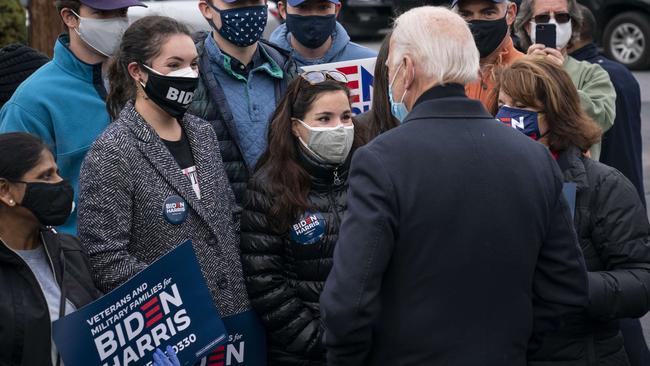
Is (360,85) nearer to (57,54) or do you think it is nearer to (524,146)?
(57,54)

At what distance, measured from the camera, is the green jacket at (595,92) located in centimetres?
458

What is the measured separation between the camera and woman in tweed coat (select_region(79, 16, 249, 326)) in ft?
11.6

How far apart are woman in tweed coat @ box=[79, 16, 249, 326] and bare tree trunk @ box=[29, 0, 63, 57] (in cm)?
420

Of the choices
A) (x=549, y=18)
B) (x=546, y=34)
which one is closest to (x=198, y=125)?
(x=546, y=34)

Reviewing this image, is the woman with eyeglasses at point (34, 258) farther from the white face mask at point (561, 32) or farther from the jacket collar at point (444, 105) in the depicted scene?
the white face mask at point (561, 32)

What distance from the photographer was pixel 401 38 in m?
2.85

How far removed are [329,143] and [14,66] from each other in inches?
79.5

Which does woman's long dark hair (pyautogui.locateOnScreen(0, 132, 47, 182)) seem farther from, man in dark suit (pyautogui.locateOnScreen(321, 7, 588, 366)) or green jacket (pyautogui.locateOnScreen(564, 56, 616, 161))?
green jacket (pyautogui.locateOnScreen(564, 56, 616, 161))

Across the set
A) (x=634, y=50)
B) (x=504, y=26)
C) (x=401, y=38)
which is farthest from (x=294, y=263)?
(x=634, y=50)

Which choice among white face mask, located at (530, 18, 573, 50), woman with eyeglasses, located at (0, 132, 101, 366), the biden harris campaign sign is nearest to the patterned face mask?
the biden harris campaign sign

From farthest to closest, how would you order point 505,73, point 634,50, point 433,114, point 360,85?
point 634,50
point 360,85
point 505,73
point 433,114

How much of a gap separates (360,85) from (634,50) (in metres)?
11.0

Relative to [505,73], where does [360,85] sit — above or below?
below

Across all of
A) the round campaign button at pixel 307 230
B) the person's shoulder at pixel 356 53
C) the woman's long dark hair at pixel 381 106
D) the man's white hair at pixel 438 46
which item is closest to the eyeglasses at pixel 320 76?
the woman's long dark hair at pixel 381 106
